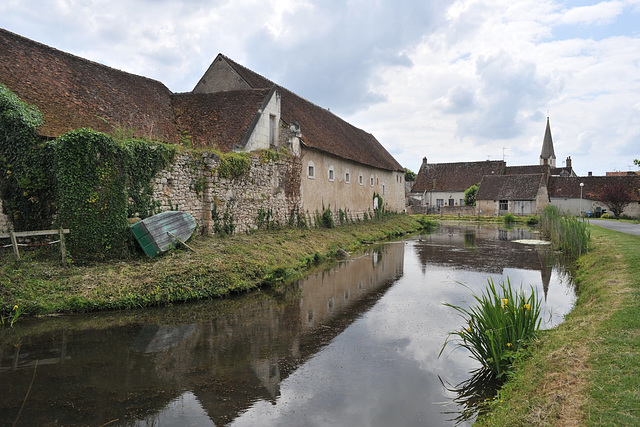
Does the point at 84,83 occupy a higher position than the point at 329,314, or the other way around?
the point at 84,83

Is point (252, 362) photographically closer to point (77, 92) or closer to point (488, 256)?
point (77, 92)

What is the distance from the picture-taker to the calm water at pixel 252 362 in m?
4.91

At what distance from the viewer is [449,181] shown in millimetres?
56281

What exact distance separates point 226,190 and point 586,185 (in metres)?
46.9

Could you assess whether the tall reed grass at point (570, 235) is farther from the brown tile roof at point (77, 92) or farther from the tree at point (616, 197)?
the tree at point (616, 197)

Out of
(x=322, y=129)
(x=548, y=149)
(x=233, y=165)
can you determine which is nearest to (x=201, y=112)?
(x=233, y=165)

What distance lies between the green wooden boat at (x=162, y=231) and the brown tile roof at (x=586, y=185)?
149ft

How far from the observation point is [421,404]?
5195mm

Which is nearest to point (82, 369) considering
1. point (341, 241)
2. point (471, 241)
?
point (341, 241)

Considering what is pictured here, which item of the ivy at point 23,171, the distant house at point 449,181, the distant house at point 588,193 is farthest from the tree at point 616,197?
the ivy at point 23,171

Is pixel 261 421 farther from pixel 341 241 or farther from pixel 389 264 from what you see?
pixel 341 241

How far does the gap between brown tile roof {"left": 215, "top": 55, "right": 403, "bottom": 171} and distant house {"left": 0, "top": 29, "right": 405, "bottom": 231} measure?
0.08 metres

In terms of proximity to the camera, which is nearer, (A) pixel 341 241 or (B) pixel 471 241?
(A) pixel 341 241

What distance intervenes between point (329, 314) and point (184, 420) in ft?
15.5
